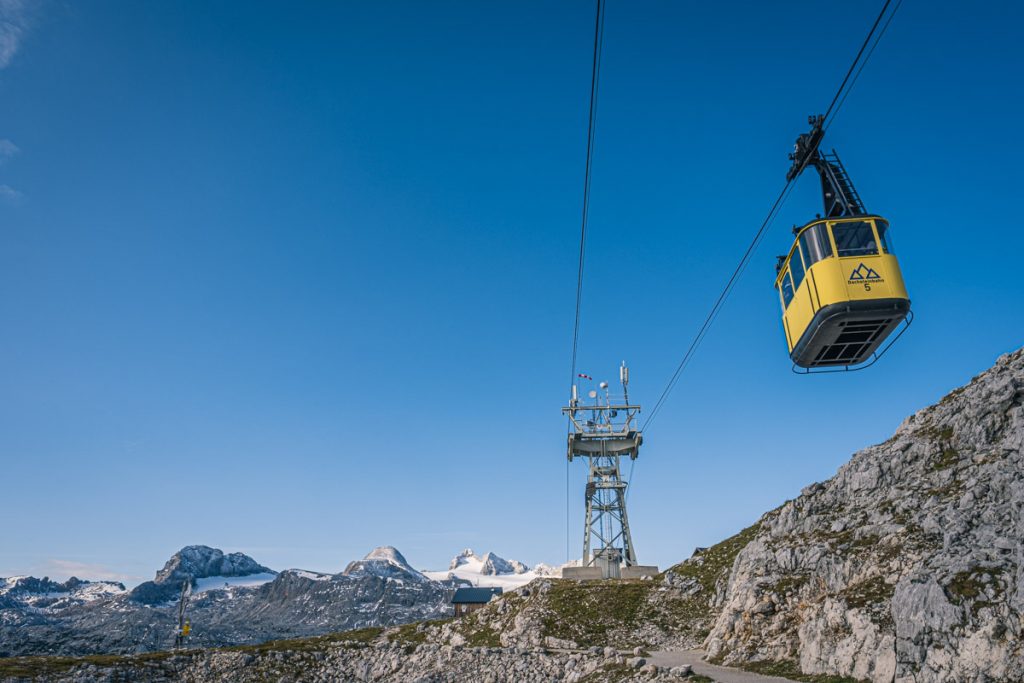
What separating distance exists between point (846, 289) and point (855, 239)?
2067 millimetres

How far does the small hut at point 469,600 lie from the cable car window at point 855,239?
91.1m

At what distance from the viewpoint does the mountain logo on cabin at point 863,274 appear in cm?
2144

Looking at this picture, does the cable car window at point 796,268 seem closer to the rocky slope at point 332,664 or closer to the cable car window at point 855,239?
the cable car window at point 855,239

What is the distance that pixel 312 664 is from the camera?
58188 mm

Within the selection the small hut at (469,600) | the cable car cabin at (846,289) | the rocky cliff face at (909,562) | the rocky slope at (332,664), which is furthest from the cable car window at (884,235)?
the small hut at (469,600)

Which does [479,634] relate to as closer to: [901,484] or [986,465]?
[901,484]

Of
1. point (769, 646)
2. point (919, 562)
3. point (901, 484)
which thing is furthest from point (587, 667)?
point (901, 484)

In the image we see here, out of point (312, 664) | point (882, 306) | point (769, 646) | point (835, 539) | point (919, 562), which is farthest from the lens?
point (312, 664)

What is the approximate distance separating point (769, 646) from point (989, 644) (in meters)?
14.6

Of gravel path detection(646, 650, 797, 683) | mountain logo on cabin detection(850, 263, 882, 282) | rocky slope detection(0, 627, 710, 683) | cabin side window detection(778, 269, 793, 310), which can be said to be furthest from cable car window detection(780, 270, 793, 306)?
rocky slope detection(0, 627, 710, 683)

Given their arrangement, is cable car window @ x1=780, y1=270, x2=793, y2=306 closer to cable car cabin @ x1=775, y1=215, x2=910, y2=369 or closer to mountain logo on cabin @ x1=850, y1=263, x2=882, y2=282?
cable car cabin @ x1=775, y1=215, x2=910, y2=369

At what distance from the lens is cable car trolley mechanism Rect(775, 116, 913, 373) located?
69.9ft

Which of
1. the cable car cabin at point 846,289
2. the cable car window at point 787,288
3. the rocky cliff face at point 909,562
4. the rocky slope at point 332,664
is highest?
the cable car window at point 787,288

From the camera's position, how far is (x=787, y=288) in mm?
25453
